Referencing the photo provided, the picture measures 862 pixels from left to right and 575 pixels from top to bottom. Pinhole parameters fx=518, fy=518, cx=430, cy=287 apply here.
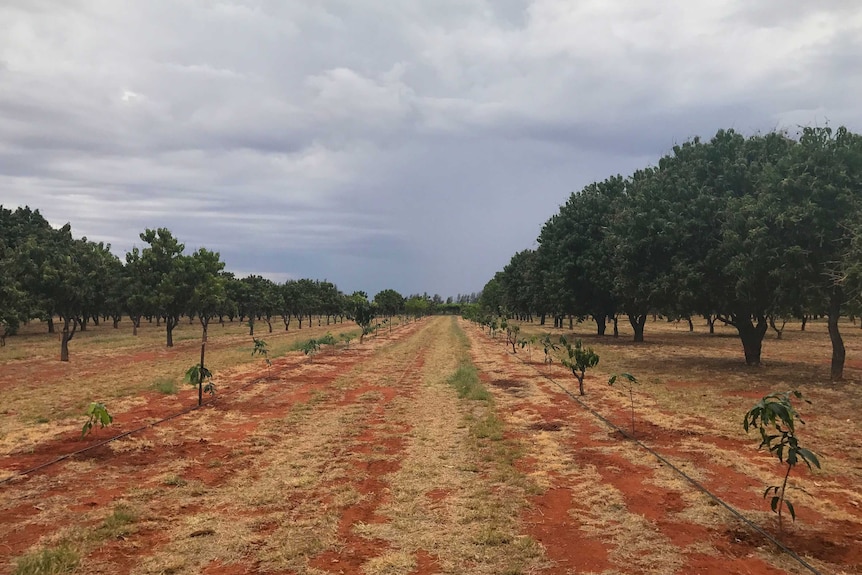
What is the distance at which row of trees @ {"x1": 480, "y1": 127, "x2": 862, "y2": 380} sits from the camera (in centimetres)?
1869

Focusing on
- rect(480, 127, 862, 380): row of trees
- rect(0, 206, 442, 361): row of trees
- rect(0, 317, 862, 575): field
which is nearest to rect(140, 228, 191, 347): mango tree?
rect(0, 206, 442, 361): row of trees

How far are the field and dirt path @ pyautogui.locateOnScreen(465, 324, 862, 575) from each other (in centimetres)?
4

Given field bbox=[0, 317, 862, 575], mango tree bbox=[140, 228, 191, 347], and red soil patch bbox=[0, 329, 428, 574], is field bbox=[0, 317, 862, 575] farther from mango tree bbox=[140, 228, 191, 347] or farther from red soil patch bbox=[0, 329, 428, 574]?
mango tree bbox=[140, 228, 191, 347]

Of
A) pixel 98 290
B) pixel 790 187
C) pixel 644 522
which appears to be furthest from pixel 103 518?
pixel 98 290

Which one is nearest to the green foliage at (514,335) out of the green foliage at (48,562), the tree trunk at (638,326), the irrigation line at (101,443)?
the tree trunk at (638,326)

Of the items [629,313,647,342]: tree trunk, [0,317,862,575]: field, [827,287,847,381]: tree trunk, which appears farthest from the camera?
[629,313,647,342]: tree trunk

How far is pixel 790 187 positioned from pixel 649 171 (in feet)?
35.5

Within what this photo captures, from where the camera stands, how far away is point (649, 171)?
2980 cm

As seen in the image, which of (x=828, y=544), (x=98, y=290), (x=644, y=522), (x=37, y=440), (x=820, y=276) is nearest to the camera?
(x=828, y=544)

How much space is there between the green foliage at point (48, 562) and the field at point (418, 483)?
26 millimetres

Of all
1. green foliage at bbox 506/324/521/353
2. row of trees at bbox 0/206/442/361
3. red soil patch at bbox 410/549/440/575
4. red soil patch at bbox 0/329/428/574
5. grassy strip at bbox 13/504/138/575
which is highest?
row of trees at bbox 0/206/442/361

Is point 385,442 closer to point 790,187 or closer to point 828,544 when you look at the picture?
point 828,544

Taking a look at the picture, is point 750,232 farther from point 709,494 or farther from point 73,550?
point 73,550

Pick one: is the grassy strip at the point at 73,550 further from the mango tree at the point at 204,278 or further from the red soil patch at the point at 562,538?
the mango tree at the point at 204,278
